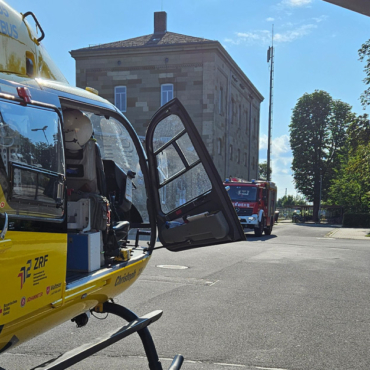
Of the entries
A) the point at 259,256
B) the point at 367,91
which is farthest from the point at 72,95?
the point at 367,91

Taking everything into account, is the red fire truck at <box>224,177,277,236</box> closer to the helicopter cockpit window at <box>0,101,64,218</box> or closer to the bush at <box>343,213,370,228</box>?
the bush at <box>343,213,370,228</box>

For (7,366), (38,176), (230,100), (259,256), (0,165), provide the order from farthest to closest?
(230,100), (259,256), (7,366), (38,176), (0,165)

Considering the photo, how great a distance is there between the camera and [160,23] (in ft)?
139

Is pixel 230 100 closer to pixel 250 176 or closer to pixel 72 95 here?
pixel 250 176

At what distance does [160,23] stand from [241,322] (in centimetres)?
3869

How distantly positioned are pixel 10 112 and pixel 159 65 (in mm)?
36290

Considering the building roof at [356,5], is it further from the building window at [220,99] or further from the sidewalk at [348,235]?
the building window at [220,99]

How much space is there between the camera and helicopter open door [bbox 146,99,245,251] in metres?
4.43

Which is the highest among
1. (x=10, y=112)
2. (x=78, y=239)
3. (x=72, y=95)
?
(x=72, y=95)

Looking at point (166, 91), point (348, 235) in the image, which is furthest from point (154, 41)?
point (348, 235)

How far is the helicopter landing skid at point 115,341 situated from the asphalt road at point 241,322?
3.02 feet

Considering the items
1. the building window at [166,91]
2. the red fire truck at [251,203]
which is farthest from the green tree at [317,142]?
the red fire truck at [251,203]

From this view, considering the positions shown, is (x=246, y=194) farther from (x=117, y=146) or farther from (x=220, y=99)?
(x=117, y=146)

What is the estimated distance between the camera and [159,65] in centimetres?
3834
